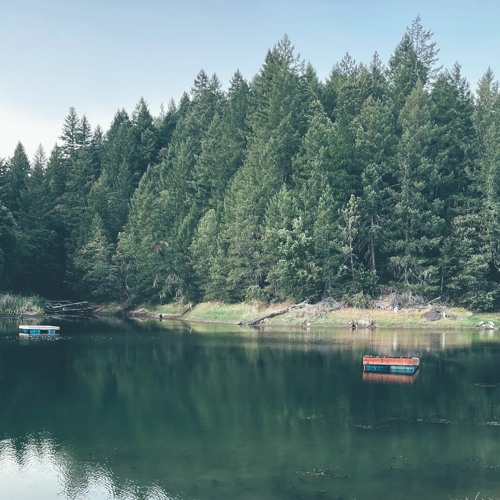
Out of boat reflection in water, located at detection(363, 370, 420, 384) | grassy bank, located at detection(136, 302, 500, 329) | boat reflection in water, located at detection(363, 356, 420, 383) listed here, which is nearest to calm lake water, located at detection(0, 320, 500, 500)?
boat reflection in water, located at detection(363, 370, 420, 384)

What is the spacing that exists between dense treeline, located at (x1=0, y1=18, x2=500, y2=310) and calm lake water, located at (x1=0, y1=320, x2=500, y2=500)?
30320 millimetres

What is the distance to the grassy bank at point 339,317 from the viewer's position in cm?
8294

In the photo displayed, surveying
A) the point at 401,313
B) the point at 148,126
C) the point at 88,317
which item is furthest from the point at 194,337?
the point at 148,126

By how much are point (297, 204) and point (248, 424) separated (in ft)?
211

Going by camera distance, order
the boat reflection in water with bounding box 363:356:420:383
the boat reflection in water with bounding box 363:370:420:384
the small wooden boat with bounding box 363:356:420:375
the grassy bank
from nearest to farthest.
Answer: the boat reflection in water with bounding box 363:370:420:384 → the boat reflection in water with bounding box 363:356:420:383 → the small wooden boat with bounding box 363:356:420:375 → the grassy bank

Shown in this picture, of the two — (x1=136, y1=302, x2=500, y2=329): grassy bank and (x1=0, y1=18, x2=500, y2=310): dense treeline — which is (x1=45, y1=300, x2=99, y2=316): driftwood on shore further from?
(x1=136, y1=302, x2=500, y2=329): grassy bank

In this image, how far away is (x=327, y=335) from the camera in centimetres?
7488

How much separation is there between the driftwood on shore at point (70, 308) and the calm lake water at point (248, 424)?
49.2m

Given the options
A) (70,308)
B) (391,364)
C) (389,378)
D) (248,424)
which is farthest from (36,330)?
(248,424)

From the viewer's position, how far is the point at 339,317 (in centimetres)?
8744

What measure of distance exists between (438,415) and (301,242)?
55.7 m

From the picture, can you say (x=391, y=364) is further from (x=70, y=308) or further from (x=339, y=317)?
(x=70, y=308)

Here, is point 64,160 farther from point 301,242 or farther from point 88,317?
point 301,242

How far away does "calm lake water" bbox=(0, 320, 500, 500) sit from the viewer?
25.2m
